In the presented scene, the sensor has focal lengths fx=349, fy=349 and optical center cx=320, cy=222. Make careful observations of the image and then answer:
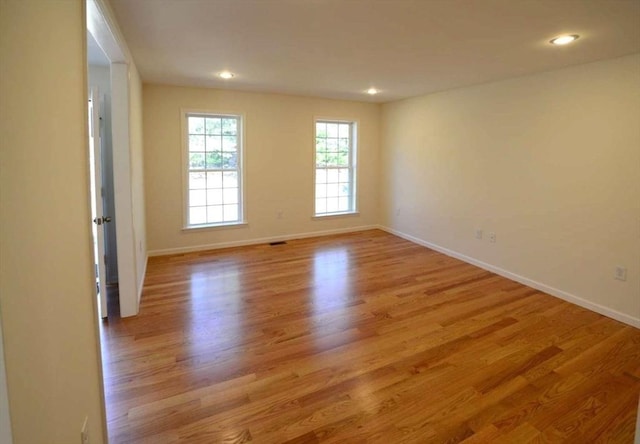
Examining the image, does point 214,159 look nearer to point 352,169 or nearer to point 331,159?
point 331,159

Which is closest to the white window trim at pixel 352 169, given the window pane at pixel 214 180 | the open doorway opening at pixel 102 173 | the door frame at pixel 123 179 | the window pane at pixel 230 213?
the window pane at pixel 230 213

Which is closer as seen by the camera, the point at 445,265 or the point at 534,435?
the point at 534,435

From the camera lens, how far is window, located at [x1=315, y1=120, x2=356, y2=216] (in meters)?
6.04

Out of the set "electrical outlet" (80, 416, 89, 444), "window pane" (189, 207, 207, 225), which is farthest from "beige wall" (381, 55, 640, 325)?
"electrical outlet" (80, 416, 89, 444)

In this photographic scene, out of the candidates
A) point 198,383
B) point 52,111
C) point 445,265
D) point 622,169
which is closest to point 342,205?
point 445,265

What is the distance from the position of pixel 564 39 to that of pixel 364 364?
2850 mm

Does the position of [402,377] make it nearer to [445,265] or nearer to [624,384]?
[624,384]

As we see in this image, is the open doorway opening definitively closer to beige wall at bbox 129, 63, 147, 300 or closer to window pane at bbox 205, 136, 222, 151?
beige wall at bbox 129, 63, 147, 300

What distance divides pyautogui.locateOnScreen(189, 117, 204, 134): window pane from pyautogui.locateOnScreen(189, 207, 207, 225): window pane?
113 cm

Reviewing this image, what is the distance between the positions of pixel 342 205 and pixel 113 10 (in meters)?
4.67

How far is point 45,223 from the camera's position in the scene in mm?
1058

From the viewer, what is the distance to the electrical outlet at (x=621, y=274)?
313 cm

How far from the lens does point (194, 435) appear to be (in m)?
1.81

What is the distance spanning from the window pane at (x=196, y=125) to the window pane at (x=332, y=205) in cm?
241
